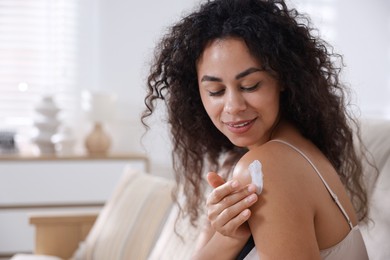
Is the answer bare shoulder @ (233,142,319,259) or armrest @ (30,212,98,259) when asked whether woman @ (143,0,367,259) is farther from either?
armrest @ (30,212,98,259)

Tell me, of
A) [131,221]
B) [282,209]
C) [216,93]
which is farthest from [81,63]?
[282,209]

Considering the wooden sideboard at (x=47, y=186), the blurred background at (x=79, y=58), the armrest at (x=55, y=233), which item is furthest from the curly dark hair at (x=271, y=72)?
the blurred background at (x=79, y=58)

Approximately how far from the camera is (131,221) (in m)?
3.26

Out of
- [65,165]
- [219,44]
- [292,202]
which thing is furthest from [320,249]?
[65,165]

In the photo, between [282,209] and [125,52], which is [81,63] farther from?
[282,209]

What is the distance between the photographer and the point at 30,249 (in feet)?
15.8

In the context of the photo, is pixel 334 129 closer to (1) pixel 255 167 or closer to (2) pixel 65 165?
(1) pixel 255 167

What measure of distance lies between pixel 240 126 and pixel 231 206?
22 centimetres

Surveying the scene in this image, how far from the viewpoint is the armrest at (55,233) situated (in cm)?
361

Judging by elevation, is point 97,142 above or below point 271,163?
below

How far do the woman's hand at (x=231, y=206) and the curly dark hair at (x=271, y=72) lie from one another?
27 cm

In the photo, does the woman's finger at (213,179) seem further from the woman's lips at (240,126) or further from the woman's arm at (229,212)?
the woman's lips at (240,126)

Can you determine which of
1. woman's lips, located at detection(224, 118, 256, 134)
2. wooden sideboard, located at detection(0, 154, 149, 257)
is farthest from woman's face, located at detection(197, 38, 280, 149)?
wooden sideboard, located at detection(0, 154, 149, 257)

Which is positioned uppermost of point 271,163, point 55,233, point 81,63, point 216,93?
point 216,93
